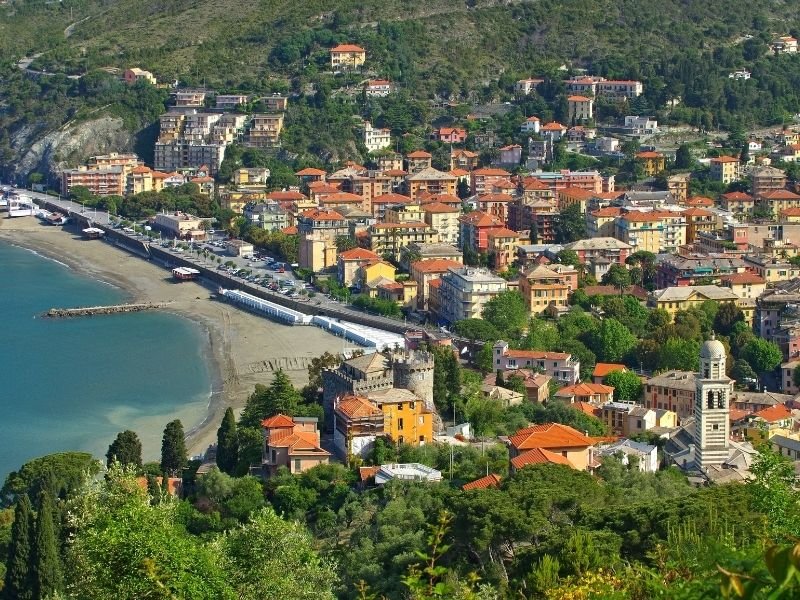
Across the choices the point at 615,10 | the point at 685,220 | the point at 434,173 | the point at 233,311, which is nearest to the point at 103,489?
the point at 233,311

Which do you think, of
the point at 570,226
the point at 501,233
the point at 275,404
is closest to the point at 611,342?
the point at 275,404

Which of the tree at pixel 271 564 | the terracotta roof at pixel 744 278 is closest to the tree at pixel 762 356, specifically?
the terracotta roof at pixel 744 278

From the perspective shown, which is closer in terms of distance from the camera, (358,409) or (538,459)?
(538,459)

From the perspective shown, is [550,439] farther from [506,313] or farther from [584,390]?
[506,313]

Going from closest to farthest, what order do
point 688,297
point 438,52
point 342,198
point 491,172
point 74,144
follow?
point 688,297
point 342,198
point 491,172
point 74,144
point 438,52

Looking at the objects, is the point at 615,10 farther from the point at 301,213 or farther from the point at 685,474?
the point at 685,474

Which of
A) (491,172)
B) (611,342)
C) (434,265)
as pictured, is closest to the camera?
(611,342)

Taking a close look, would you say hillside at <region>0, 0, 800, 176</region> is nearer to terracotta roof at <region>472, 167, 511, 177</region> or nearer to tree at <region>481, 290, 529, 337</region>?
terracotta roof at <region>472, 167, 511, 177</region>

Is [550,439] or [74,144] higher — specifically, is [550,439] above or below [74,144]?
below
